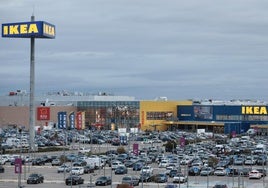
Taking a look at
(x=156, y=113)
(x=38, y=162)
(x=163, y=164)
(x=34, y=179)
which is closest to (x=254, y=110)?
(x=156, y=113)

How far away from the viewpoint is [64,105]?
94688mm

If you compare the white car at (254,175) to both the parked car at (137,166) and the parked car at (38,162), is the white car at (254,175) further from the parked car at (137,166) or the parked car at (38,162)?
the parked car at (38,162)

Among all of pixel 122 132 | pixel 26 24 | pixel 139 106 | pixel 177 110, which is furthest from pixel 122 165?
pixel 177 110

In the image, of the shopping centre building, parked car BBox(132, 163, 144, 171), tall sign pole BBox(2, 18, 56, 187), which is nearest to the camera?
parked car BBox(132, 163, 144, 171)

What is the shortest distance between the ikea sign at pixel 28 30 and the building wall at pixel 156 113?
3293 cm

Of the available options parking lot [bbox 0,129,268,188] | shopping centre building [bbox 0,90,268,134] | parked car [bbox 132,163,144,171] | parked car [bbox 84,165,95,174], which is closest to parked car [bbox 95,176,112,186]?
parking lot [bbox 0,129,268,188]

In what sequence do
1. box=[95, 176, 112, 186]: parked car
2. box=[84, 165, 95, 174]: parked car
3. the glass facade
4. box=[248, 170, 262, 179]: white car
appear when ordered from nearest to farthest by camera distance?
box=[95, 176, 112, 186]: parked car
box=[248, 170, 262, 179]: white car
box=[84, 165, 95, 174]: parked car
the glass facade

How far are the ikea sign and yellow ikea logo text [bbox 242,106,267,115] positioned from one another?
116ft

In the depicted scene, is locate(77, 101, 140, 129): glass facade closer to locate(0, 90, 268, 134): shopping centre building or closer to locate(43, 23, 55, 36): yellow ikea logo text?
locate(0, 90, 268, 134): shopping centre building

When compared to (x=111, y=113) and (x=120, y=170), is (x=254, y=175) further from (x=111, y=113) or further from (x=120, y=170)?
(x=111, y=113)

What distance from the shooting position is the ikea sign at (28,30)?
56312mm

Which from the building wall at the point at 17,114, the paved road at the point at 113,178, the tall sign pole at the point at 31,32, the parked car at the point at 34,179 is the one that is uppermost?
the tall sign pole at the point at 31,32

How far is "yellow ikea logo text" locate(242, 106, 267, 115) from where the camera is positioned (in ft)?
267

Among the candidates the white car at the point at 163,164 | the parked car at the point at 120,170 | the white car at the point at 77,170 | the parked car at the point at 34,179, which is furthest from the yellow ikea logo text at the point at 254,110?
the parked car at the point at 34,179
